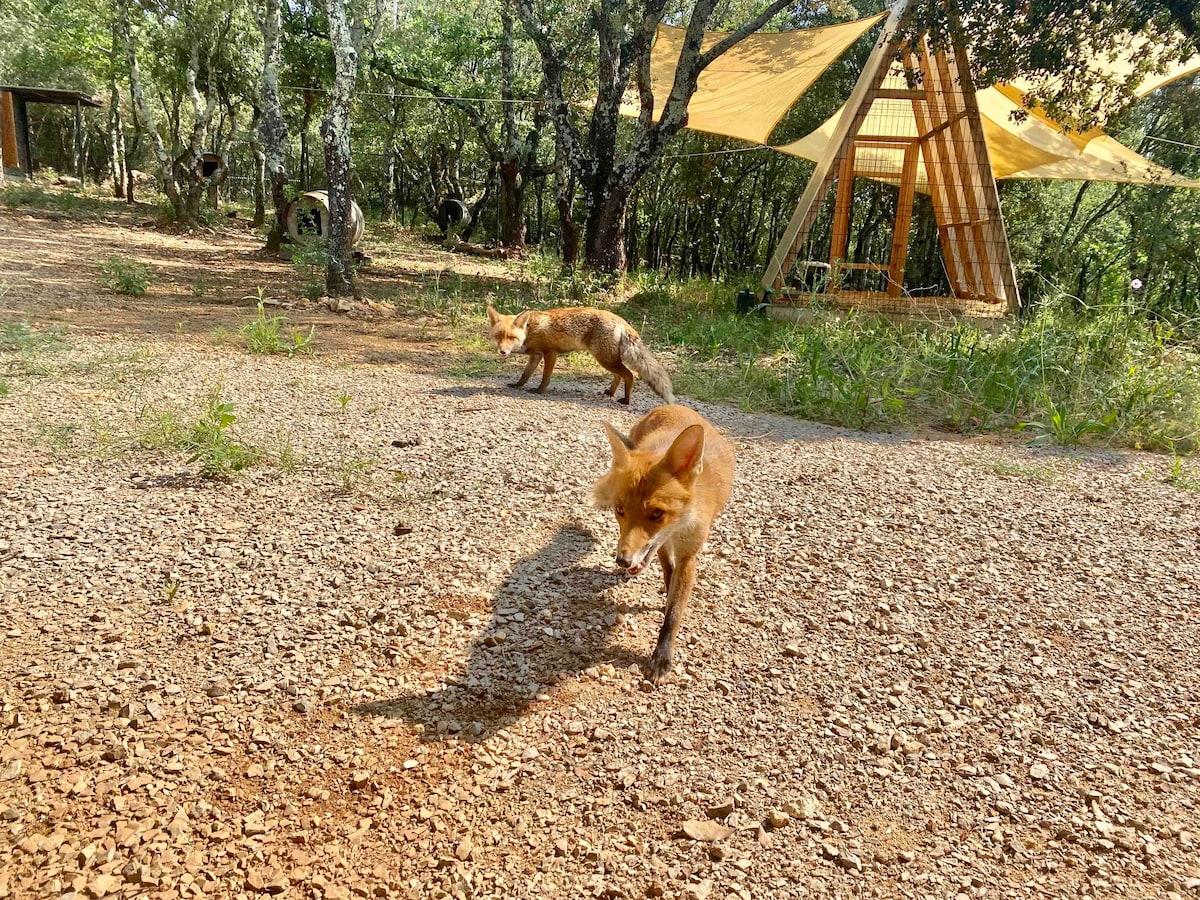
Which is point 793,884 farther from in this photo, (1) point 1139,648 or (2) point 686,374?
(2) point 686,374

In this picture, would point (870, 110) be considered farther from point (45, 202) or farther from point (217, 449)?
point (45, 202)

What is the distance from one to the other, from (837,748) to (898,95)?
34.7 feet

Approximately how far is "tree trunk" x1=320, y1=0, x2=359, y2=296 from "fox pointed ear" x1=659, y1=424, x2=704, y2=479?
27.7 ft

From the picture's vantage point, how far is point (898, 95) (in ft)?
33.9

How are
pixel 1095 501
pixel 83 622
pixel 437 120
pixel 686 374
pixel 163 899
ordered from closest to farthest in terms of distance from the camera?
pixel 163 899 → pixel 83 622 → pixel 1095 501 → pixel 686 374 → pixel 437 120

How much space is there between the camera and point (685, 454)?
243cm

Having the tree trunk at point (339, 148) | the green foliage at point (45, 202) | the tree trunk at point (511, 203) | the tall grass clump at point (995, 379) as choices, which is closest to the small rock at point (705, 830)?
the tall grass clump at point (995, 379)

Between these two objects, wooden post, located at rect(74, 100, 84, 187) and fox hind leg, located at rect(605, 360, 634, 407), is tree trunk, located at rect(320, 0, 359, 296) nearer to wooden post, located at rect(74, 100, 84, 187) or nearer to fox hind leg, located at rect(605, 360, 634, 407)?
fox hind leg, located at rect(605, 360, 634, 407)

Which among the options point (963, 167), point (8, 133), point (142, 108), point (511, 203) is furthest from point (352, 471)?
point (8, 133)

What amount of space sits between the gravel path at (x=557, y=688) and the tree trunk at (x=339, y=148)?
6094 mm

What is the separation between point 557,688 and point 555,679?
1.9 inches

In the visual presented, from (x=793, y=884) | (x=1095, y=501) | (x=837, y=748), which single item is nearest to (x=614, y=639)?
(x=837, y=748)

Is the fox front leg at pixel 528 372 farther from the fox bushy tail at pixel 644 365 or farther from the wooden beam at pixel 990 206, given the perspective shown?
the wooden beam at pixel 990 206

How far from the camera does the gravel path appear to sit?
75.4 inches
